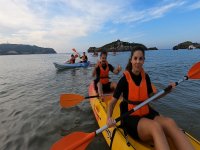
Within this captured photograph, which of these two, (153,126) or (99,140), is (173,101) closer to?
(99,140)

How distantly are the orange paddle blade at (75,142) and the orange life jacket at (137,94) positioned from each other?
2.96 ft

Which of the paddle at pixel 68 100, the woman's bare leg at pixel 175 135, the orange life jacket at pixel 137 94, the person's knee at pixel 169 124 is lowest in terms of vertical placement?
the paddle at pixel 68 100

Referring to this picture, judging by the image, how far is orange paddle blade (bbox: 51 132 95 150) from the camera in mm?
3699

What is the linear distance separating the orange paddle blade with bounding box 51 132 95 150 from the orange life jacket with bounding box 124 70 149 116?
Result: 0.90 meters

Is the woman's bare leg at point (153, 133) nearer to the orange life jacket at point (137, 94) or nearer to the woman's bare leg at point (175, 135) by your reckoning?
the woman's bare leg at point (175, 135)

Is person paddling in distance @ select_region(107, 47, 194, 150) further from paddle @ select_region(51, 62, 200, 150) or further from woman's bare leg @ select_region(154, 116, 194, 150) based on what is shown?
paddle @ select_region(51, 62, 200, 150)

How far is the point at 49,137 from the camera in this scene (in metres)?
5.78

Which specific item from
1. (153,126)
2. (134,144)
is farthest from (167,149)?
(134,144)

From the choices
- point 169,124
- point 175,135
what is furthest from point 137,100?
point 175,135

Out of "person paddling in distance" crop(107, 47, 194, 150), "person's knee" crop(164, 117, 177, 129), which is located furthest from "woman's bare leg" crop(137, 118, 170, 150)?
A: "person's knee" crop(164, 117, 177, 129)

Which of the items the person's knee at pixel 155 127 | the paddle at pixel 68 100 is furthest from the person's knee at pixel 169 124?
the paddle at pixel 68 100

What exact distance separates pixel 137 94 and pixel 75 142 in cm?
140

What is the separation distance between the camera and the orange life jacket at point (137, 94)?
3749mm

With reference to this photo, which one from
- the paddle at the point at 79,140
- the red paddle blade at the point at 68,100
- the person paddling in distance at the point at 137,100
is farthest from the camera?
the red paddle blade at the point at 68,100
